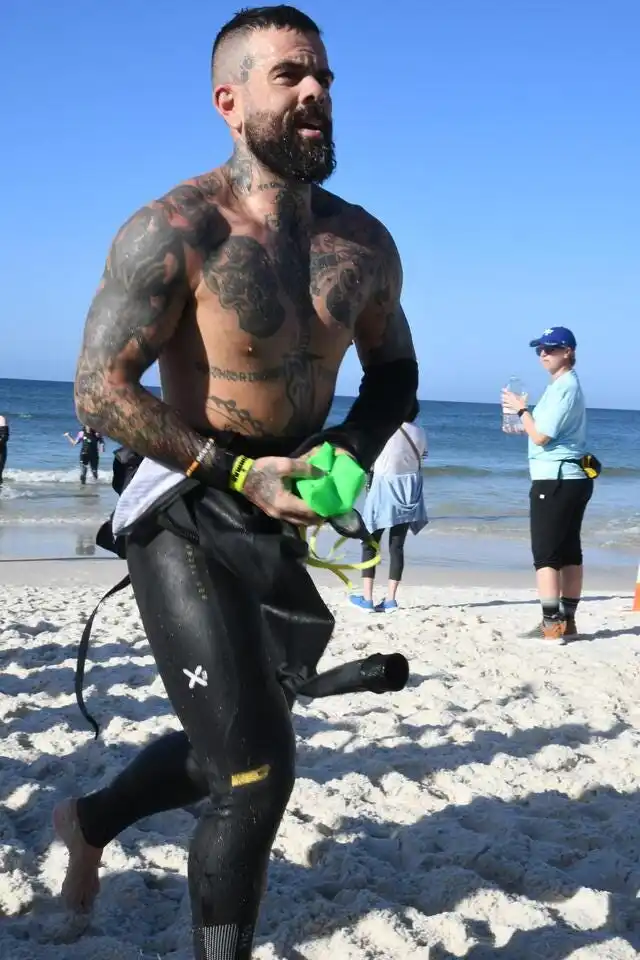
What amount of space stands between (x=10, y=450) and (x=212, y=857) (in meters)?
30.1

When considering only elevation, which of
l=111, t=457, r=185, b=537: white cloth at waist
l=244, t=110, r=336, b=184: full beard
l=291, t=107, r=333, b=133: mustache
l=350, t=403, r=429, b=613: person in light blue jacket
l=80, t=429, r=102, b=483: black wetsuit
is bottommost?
l=80, t=429, r=102, b=483: black wetsuit

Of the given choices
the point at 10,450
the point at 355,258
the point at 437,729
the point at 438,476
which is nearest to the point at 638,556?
the point at 437,729

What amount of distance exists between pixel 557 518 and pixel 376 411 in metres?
4.15

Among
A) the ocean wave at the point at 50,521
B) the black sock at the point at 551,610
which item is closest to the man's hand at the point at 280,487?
the black sock at the point at 551,610

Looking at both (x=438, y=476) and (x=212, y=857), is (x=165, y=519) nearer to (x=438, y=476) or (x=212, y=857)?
(x=212, y=857)

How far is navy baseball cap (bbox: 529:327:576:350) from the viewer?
645cm

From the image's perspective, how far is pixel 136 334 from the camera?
85.7 inches

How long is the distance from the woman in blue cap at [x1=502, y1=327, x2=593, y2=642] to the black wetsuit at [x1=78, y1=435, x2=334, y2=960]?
14.2 ft

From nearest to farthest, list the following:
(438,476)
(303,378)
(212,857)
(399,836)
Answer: (212,857), (303,378), (399,836), (438,476)

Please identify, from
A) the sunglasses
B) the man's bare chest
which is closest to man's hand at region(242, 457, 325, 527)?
the man's bare chest

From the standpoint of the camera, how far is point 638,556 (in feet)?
43.0

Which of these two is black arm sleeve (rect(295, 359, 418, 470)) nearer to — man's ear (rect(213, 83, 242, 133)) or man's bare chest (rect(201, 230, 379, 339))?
man's bare chest (rect(201, 230, 379, 339))

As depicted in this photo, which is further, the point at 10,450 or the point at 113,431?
the point at 10,450

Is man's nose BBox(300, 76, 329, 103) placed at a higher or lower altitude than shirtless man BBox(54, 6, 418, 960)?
Answer: higher
